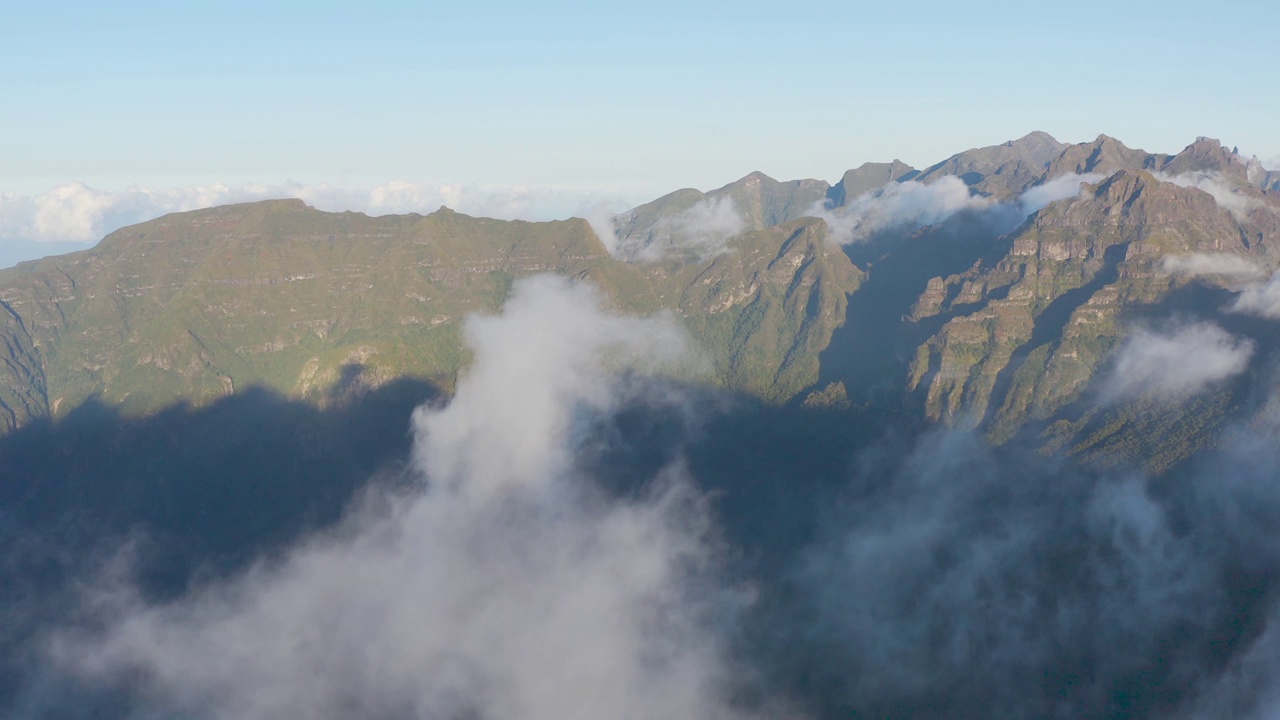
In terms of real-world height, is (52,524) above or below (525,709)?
above

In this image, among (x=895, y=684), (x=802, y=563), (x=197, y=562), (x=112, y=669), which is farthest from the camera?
(x=197, y=562)

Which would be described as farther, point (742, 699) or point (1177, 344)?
point (1177, 344)

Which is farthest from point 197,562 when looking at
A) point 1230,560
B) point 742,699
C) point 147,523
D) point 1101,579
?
point 1230,560

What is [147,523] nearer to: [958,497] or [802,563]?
[802,563]

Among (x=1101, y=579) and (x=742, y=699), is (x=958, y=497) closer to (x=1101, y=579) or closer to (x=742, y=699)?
(x=1101, y=579)

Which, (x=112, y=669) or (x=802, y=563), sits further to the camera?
(x=802, y=563)

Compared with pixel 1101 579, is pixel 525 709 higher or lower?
lower

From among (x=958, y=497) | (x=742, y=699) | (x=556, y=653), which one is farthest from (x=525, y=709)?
(x=958, y=497)

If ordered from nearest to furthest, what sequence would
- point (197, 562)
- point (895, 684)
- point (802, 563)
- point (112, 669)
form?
point (895, 684) < point (112, 669) < point (802, 563) < point (197, 562)

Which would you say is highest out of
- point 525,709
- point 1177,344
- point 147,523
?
point 1177,344
